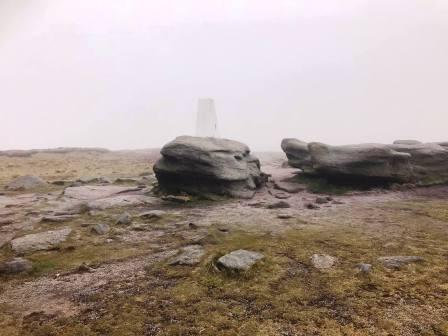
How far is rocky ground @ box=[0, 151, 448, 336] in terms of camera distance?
10.8 metres

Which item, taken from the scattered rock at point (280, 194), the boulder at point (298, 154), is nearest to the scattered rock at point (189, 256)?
the scattered rock at point (280, 194)

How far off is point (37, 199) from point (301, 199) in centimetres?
1945

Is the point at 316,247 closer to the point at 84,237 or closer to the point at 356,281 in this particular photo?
the point at 356,281

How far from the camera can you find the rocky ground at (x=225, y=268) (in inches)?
426

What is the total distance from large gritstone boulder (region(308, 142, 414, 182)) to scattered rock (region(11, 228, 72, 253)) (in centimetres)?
1967

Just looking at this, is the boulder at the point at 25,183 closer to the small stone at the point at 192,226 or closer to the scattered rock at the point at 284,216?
the small stone at the point at 192,226

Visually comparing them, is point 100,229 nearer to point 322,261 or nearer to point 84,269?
point 84,269

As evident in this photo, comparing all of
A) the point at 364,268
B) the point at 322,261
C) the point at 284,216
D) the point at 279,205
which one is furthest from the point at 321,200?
the point at 364,268

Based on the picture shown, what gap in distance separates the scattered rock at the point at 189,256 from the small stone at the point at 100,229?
5.47 m

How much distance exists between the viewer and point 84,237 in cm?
1970

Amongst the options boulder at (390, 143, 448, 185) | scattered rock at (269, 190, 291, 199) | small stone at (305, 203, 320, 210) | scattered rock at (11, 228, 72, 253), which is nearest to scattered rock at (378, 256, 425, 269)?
small stone at (305, 203, 320, 210)

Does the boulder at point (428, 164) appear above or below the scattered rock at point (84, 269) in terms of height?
above

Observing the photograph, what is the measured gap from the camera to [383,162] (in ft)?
98.9

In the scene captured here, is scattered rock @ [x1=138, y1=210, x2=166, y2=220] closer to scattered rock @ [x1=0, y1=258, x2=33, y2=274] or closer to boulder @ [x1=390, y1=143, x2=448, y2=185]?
scattered rock @ [x1=0, y1=258, x2=33, y2=274]
